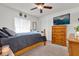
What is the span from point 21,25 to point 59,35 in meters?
0.42

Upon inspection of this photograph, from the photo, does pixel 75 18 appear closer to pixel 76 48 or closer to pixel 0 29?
pixel 76 48

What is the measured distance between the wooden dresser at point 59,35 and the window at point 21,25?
0.93 feet

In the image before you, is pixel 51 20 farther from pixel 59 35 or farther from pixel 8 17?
pixel 8 17

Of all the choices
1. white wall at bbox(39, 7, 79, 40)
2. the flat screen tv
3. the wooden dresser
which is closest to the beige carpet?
the wooden dresser

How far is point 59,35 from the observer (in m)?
0.97

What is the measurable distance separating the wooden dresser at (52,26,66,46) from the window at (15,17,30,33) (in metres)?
0.28

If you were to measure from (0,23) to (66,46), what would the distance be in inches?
29.0

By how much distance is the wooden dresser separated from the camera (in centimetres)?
96

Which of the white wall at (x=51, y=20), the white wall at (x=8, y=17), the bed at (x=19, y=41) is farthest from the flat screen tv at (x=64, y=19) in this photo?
the white wall at (x=8, y=17)

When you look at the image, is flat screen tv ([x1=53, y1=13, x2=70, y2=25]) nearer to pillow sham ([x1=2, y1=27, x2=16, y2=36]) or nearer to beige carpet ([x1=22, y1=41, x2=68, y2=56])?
beige carpet ([x1=22, y1=41, x2=68, y2=56])

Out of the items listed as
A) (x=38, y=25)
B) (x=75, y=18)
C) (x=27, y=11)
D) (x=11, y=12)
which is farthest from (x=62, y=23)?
(x=11, y=12)

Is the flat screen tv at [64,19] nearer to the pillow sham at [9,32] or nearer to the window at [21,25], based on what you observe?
the window at [21,25]

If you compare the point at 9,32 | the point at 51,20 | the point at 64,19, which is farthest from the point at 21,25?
the point at 64,19

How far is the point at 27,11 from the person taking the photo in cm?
95
